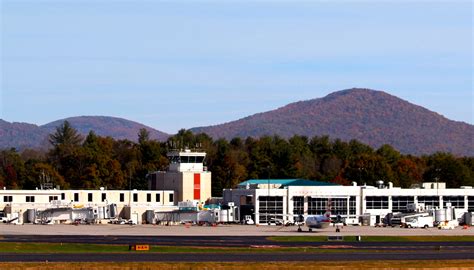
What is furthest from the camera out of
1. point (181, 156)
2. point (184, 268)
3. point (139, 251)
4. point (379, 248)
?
point (181, 156)

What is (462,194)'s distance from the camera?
194625 mm

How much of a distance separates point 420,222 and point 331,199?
63.3 feet

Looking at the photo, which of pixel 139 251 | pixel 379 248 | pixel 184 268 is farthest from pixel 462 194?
pixel 184 268

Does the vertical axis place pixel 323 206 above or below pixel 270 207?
above

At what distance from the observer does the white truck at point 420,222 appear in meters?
173

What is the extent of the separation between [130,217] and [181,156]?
17.2 metres

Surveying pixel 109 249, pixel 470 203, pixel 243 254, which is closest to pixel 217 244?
pixel 109 249

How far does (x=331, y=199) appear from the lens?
614 feet

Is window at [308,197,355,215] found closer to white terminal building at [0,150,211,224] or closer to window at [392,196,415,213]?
window at [392,196,415,213]

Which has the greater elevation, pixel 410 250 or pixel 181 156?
pixel 181 156

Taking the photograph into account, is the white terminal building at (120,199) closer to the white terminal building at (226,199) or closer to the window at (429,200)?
the white terminal building at (226,199)

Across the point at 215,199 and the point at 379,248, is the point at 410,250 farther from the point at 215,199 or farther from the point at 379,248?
the point at 215,199

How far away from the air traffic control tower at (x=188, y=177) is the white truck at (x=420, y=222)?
39411 millimetres

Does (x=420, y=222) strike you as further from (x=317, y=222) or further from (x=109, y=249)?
(x=109, y=249)
